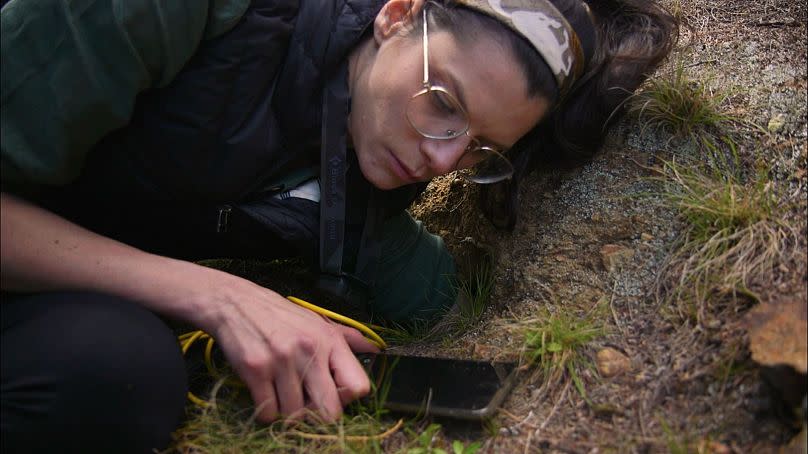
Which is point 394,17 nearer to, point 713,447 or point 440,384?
point 440,384

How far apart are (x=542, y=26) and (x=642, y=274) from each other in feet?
2.34

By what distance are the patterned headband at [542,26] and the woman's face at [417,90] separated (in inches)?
3.1

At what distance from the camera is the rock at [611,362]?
166cm

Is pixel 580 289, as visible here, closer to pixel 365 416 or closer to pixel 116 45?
pixel 365 416

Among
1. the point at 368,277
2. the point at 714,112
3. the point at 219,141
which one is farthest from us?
the point at 368,277

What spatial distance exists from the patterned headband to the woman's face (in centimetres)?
8

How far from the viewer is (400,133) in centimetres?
183

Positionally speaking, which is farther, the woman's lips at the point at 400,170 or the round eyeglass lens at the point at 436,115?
the woman's lips at the point at 400,170

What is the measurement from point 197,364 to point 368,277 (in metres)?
0.66

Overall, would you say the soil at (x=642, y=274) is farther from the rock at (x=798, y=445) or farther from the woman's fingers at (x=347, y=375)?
the woman's fingers at (x=347, y=375)

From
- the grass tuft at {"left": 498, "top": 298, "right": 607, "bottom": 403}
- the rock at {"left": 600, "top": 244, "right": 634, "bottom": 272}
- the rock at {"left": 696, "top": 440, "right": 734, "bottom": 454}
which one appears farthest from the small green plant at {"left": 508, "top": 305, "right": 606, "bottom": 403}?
the rock at {"left": 696, "top": 440, "right": 734, "bottom": 454}

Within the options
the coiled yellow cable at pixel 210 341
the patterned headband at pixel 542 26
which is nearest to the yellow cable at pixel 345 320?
the coiled yellow cable at pixel 210 341

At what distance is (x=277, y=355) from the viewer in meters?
1.59

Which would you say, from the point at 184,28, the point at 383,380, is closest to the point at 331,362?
the point at 383,380
